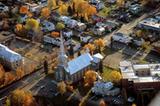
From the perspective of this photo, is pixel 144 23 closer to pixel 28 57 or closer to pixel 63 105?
pixel 28 57

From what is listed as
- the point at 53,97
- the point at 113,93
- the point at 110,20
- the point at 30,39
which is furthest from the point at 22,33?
the point at 113,93

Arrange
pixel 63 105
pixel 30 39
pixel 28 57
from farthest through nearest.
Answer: pixel 30 39, pixel 28 57, pixel 63 105

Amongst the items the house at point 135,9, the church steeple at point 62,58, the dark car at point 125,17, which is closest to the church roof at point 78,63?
the church steeple at point 62,58

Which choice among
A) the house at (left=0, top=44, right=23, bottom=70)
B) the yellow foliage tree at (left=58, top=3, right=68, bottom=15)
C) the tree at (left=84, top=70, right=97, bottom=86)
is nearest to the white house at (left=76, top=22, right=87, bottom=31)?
the yellow foliage tree at (left=58, top=3, right=68, bottom=15)

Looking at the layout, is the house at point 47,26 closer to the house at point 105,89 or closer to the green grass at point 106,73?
the green grass at point 106,73

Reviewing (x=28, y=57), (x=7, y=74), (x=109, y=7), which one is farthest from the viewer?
(x=109, y=7)

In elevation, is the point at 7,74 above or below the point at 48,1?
below

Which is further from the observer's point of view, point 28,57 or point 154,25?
point 154,25

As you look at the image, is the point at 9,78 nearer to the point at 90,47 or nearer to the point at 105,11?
the point at 90,47
